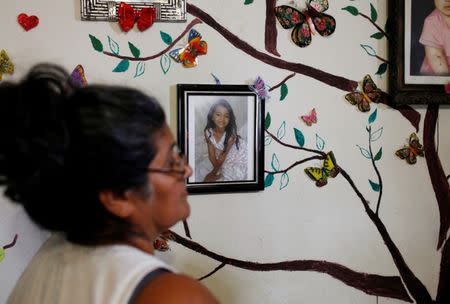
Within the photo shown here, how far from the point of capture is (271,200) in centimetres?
159

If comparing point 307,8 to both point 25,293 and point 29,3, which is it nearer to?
point 29,3

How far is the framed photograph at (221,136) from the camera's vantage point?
1.50m

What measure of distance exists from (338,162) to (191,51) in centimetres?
63

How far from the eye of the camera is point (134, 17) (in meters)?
1.44

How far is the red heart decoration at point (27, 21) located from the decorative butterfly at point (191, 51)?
0.40m

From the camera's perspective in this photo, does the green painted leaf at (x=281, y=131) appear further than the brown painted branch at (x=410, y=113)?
No

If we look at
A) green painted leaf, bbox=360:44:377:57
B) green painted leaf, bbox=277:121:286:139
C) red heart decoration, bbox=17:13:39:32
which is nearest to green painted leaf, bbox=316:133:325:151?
green painted leaf, bbox=277:121:286:139

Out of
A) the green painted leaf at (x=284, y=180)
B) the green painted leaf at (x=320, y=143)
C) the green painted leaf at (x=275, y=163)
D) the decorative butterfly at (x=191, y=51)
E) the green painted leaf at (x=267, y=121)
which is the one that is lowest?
the green painted leaf at (x=284, y=180)

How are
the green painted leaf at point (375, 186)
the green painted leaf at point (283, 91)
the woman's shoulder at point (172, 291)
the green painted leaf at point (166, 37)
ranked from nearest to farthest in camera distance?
the woman's shoulder at point (172, 291), the green painted leaf at point (166, 37), the green painted leaf at point (283, 91), the green painted leaf at point (375, 186)

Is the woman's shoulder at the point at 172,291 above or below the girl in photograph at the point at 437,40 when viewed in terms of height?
below

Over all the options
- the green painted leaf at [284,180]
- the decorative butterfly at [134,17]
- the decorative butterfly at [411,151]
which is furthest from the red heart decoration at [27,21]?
the decorative butterfly at [411,151]

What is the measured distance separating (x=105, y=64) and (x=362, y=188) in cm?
96

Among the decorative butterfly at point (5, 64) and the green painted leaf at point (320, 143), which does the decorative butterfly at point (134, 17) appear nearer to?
the decorative butterfly at point (5, 64)

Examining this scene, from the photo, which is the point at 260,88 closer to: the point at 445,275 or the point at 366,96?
the point at 366,96
